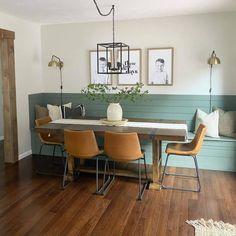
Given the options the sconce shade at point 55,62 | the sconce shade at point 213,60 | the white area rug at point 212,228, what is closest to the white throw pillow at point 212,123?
the sconce shade at point 213,60

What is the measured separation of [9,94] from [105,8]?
195cm

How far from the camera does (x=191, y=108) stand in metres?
4.49

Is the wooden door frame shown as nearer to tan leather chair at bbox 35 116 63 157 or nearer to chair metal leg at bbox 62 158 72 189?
tan leather chair at bbox 35 116 63 157

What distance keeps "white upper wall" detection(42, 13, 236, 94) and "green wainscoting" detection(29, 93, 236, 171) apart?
143 mm

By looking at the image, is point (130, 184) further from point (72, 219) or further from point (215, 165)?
point (215, 165)

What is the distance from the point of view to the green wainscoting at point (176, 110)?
13.3 ft

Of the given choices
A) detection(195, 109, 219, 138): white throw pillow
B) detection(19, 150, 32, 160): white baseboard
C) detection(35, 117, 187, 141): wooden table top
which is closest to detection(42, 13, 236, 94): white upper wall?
detection(195, 109, 219, 138): white throw pillow

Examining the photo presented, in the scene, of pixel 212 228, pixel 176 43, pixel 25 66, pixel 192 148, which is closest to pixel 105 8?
pixel 176 43

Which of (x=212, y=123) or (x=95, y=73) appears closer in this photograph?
(x=212, y=123)

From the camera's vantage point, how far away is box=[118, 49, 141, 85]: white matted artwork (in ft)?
15.3

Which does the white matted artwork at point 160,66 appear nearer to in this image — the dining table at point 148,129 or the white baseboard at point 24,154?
the dining table at point 148,129

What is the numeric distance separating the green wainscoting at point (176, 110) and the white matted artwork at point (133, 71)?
349mm

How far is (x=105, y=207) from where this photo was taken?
299 centimetres

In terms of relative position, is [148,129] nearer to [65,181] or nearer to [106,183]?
[106,183]
